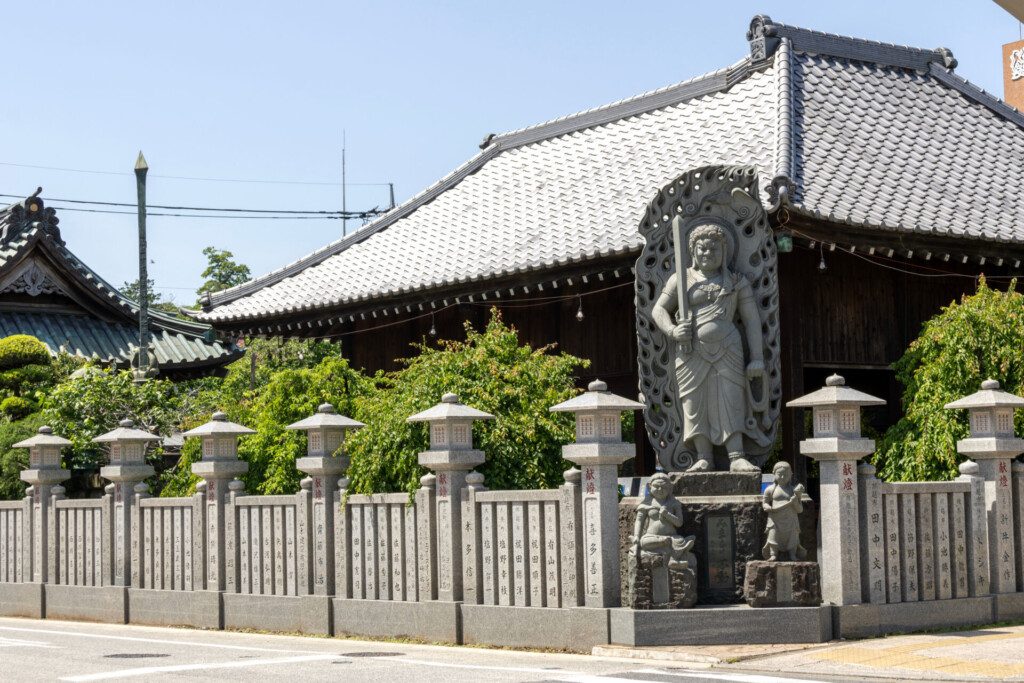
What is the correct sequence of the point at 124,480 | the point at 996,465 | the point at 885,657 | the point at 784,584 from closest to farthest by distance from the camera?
the point at 885,657 → the point at 784,584 → the point at 996,465 → the point at 124,480

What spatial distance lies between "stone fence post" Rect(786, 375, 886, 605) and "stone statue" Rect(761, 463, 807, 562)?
14.1 inches

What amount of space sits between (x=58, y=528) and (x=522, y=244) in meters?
7.66

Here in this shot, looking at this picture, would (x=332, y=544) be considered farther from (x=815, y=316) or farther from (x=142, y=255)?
(x=142, y=255)

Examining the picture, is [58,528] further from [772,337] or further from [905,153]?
[905,153]

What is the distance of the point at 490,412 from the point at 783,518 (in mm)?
3885

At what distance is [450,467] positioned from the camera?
14594mm

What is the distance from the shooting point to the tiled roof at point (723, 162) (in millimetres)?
18531

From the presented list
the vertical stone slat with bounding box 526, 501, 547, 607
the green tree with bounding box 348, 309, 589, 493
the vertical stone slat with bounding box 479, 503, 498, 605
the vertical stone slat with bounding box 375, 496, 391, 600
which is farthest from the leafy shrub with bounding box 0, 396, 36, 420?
the vertical stone slat with bounding box 526, 501, 547, 607

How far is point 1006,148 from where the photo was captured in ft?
70.4

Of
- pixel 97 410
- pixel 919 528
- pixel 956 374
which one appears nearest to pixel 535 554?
pixel 919 528

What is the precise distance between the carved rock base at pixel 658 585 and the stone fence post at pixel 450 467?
88.4 inches

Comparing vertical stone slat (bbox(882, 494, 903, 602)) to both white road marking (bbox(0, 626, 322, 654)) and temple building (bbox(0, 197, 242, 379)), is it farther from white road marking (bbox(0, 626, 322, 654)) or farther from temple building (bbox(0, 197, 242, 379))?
temple building (bbox(0, 197, 242, 379))

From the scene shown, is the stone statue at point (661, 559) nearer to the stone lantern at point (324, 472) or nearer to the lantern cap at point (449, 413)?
the lantern cap at point (449, 413)

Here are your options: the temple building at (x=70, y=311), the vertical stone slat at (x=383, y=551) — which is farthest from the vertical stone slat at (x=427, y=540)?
the temple building at (x=70, y=311)
